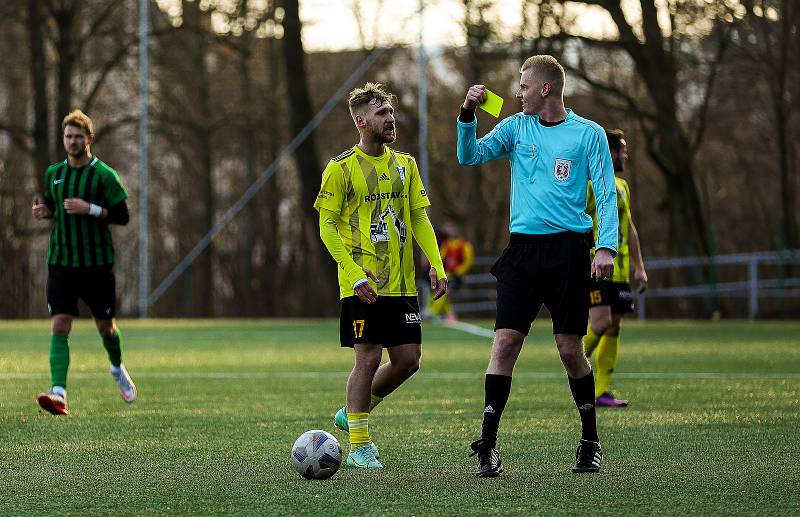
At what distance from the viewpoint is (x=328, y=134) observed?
3538 centimetres

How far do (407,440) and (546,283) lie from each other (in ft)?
5.61

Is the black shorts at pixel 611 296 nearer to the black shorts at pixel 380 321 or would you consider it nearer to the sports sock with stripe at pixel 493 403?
the black shorts at pixel 380 321

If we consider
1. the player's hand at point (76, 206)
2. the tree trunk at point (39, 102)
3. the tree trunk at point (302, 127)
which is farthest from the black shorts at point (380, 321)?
the tree trunk at point (39, 102)

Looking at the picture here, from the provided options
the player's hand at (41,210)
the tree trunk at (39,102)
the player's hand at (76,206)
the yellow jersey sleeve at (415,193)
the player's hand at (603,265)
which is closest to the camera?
the player's hand at (603,265)

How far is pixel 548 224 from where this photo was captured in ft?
21.9

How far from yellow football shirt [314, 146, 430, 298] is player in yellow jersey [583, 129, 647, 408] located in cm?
339

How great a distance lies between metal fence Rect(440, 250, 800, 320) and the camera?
2733 cm

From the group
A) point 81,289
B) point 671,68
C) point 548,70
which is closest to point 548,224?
point 548,70

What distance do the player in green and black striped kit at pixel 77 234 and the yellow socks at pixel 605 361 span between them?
141 inches

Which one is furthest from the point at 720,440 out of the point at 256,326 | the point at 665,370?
the point at 256,326

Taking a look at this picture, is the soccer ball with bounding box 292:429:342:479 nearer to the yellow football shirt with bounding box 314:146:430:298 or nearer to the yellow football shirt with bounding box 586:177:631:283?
the yellow football shirt with bounding box 314:146:430:298

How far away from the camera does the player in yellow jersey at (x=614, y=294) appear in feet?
33.6

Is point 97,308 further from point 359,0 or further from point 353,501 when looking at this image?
point 359,0

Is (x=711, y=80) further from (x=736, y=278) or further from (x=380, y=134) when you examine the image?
(x=380, y=134)
